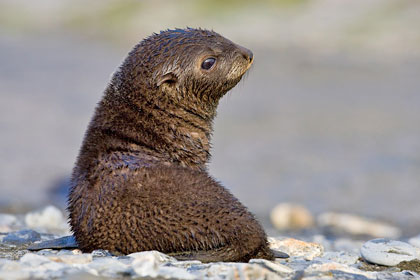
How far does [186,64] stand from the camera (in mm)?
6258

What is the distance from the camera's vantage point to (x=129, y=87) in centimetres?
611

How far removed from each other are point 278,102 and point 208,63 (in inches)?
A: 623

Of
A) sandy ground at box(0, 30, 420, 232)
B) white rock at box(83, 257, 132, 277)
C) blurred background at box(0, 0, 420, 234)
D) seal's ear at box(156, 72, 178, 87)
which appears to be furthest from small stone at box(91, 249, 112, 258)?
sandy ground at box(0, 30, 420, 232)

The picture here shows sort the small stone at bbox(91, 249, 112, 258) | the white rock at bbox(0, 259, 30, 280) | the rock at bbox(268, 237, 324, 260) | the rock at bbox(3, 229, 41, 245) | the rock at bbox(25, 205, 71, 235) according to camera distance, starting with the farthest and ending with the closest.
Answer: the rock at bbox(25, 205, 71, 235) < the rock at bbox(3, 229, 41, 245) < the rock at bbox(268, 237, 324, 260) < the small stone at bbox(91, 249, 112, 258) < the white rock at bbox(0, 259, 30, 280)

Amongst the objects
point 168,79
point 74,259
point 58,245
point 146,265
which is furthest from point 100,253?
point 168,79

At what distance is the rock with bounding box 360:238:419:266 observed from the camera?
6.11m

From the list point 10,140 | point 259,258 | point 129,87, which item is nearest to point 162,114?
point 129,87

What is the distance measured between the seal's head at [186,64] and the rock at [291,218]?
16.1 feet

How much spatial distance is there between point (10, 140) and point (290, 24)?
57.3 ft

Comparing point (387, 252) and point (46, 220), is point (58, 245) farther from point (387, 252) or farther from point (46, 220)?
point (46, 220)

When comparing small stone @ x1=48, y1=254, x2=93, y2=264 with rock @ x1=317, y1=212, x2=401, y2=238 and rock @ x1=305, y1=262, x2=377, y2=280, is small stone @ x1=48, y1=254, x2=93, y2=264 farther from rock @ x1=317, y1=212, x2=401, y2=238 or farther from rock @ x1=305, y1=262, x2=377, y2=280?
rock @ x1=317, y1=212, x2=401, y2=238

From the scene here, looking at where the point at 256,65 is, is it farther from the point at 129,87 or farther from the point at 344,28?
the point at 129,87

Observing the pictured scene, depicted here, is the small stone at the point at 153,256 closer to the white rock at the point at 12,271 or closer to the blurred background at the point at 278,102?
the white rock at the point at 12,271

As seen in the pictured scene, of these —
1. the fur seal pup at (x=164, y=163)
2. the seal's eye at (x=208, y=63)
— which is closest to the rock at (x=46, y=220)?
the fur seal pup at (x=164, y=163)
